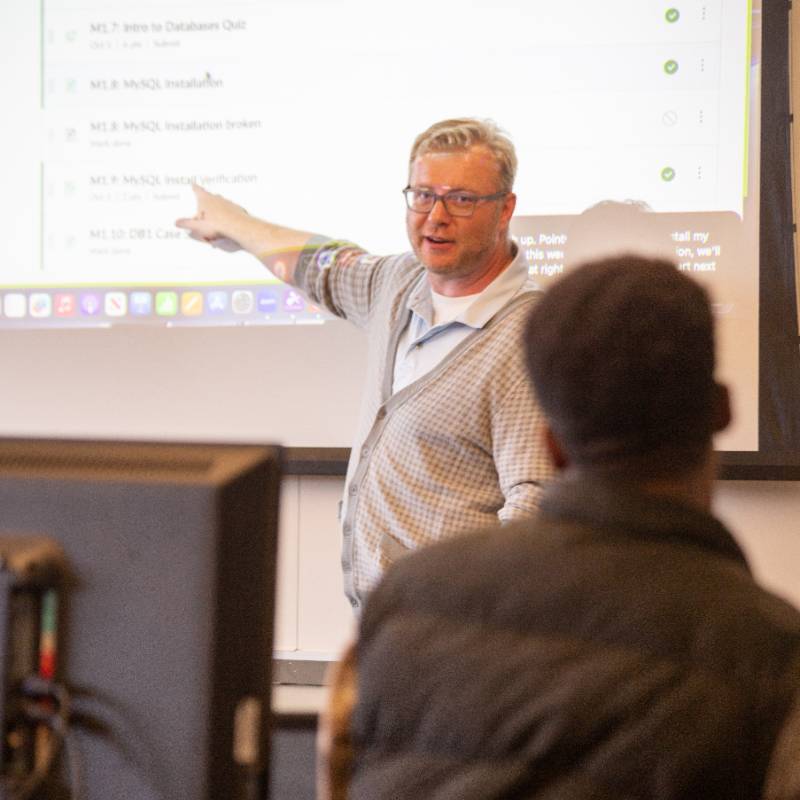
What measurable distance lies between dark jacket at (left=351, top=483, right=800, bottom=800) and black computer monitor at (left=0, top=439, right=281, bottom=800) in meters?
0.13

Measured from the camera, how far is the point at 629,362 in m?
0.98

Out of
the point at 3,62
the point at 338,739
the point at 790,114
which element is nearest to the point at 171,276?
the point at 3,62

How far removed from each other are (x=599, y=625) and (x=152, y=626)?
358mm

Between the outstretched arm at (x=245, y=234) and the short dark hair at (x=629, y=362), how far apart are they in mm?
1902

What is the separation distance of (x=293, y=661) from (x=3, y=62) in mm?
1831

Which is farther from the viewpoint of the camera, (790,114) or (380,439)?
(790,114)

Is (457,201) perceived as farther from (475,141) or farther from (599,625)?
(599,625)

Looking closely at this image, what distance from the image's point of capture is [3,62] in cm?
331

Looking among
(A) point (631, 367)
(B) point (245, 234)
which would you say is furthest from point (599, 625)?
(B) point (245, 234)

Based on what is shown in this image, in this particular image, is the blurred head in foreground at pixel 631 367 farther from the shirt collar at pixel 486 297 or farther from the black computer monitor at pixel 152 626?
the shirt collar at pixel 486 297

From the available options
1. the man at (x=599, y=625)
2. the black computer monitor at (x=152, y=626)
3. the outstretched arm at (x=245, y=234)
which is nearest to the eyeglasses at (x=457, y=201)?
the outstretched arm at (x=245, y=234)

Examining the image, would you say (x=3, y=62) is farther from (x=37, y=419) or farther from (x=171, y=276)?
(x=37, y=419)

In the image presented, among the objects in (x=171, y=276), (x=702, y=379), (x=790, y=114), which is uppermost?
(x=790, y=114)

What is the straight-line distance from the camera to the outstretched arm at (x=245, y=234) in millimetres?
2920
